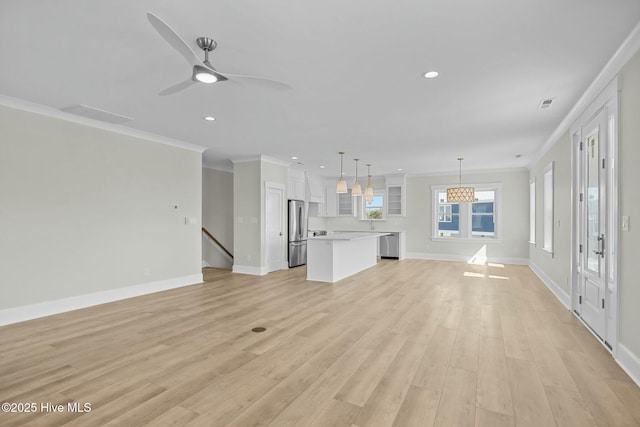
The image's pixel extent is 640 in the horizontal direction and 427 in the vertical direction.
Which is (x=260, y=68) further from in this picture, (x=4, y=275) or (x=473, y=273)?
(x=473, y=273)

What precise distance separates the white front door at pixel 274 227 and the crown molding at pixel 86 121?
195cm

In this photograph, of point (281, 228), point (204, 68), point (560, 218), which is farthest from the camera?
point (281, 228)

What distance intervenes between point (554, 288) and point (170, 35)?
6336 millimetres

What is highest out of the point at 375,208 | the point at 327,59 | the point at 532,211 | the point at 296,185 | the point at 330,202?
the point at 327,59

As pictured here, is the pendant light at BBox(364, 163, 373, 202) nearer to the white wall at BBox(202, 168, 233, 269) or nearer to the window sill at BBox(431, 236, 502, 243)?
the window sill at BBox(431, 236, 502, 243)

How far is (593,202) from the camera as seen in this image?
11.6 feet

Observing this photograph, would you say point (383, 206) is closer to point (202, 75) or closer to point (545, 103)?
point (545, 103)

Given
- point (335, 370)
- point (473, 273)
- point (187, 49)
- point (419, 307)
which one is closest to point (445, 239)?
point (473, 273)

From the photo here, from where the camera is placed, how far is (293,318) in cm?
397

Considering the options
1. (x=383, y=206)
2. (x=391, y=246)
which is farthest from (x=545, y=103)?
(x=383, y=206)

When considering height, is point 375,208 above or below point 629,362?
above

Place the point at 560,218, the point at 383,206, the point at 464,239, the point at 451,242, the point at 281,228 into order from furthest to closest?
1. the point at 383,206
2. the point at 451,242
3. the point at 464,239
4. the point at 281,228
5. the point at 560,218

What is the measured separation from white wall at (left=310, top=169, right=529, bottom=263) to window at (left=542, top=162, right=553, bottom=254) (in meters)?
2.43

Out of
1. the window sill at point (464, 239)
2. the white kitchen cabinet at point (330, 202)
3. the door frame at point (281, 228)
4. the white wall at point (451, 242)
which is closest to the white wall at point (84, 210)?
the door frame at point (281, 228)
